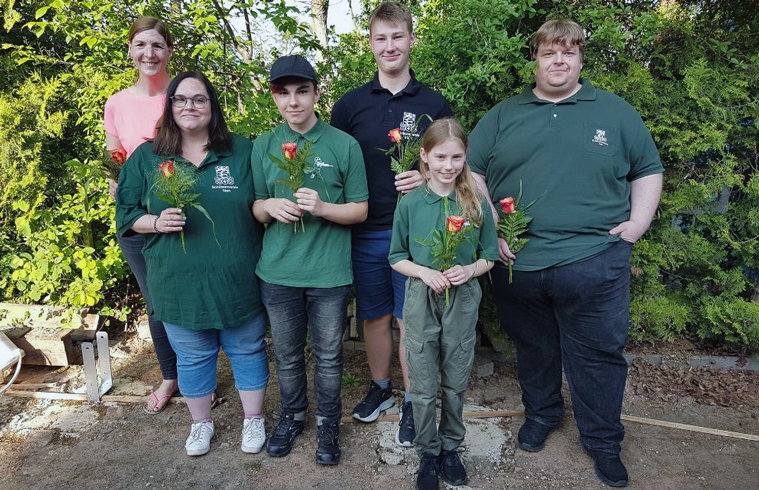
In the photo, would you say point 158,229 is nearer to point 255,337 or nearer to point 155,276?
point 155,276

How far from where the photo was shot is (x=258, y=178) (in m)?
2.77

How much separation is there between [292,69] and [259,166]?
21.5 inches

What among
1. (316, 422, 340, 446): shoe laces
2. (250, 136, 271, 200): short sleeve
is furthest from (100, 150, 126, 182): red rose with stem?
(316, 422, 340, 446): shoe laces

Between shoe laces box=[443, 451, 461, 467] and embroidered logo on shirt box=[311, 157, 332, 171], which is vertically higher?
embroidered logo on shirt box=[311, 157, 332, 171]

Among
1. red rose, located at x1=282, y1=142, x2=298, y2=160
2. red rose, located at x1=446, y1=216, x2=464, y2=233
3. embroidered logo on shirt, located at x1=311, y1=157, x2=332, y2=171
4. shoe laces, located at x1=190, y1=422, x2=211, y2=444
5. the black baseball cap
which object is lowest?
shoe laces, located at x1=190, y1=422, x2=211, y2=444

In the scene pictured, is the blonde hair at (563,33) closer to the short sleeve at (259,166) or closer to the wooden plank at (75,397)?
the short sleeve at (259,166)

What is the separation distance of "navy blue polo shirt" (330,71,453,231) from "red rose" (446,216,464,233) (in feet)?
2.24

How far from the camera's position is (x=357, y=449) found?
3148 mm

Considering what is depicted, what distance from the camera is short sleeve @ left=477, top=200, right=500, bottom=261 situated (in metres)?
2.58

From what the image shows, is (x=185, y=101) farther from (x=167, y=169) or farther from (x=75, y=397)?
(x=75, y=397)

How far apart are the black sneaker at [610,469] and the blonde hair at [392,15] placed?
2676 millimetres

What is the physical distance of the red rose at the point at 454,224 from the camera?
91.4 inches

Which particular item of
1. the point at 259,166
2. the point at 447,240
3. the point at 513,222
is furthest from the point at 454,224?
the point at 259,166

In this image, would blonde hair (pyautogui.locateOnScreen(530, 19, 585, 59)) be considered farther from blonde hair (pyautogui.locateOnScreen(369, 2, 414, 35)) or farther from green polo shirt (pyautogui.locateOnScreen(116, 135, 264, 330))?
green polo shirt (pyautogui.locateOnScreen(116, 135, 264, 330))
